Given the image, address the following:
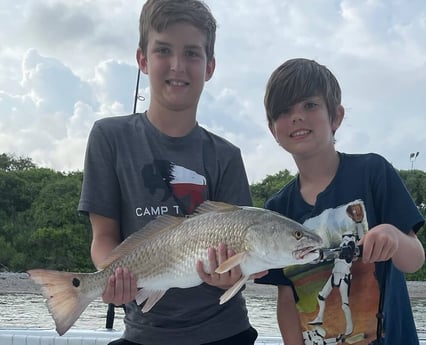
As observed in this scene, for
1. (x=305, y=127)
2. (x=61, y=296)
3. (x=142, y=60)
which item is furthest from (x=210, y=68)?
(x=61, y=296)

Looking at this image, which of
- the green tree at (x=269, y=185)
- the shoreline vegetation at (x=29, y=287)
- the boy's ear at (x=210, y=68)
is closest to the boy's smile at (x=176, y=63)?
the boy's ear at (x=210, y=68)

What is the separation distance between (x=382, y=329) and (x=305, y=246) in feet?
2.09

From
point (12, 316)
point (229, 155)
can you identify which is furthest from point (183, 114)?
point (12, 316)

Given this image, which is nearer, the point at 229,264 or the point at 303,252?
the point at 229,264

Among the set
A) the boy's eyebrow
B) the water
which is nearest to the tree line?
the water

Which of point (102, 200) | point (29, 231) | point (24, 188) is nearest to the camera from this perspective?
point (102, 200)

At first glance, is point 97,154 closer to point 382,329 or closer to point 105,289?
point 105,289

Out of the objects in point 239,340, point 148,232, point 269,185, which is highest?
point 269,185

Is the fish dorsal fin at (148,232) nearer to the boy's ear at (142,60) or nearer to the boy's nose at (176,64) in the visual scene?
the boy's nose at (176,64)

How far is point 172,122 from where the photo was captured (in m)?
3.11

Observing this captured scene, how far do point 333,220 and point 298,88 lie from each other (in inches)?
27.8

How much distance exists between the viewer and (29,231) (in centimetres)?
3891

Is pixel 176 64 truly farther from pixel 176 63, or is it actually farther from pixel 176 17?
pixel 176 17

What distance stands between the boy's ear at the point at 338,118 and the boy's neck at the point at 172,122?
0.79 meters
